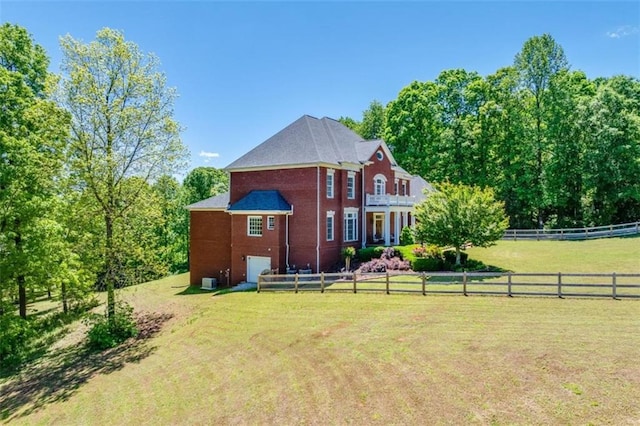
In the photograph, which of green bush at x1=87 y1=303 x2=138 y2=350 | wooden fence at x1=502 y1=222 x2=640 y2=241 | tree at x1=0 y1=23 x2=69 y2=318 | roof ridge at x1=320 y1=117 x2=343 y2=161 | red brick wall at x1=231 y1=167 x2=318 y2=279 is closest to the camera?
tree at x1=0 y1=23 x2=69 y2=318

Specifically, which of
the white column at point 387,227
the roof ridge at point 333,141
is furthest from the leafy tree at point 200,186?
the white column at point 387,227

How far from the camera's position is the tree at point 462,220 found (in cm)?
2312

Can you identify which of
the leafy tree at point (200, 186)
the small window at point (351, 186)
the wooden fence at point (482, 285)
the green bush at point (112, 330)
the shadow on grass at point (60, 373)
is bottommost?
the shadow on grass at point (60, 373)

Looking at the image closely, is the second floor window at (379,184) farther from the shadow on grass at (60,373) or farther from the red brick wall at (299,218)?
the shadow on grass at (60,373)

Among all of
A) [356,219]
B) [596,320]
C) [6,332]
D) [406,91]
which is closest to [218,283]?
[356,219]

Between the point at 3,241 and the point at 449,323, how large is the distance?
19021mm

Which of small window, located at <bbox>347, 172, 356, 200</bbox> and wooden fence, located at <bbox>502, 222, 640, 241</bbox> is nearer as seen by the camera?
small window, located at <bbox>347, 172, 356, 200</bbox>

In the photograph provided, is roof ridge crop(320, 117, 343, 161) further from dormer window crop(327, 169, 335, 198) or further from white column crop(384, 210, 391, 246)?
white column crop(384, 210, 391, 246)

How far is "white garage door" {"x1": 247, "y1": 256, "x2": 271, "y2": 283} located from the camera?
25.9m

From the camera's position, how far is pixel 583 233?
35.7 m

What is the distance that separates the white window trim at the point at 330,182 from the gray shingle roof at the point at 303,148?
2.39 ft

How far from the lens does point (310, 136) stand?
1122 inches

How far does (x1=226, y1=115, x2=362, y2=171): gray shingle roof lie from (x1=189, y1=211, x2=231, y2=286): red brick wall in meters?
4.00

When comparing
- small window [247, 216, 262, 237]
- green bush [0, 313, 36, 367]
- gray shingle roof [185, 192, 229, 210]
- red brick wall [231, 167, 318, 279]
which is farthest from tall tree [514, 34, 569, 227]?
green bush [0, 313, 36, 367]
